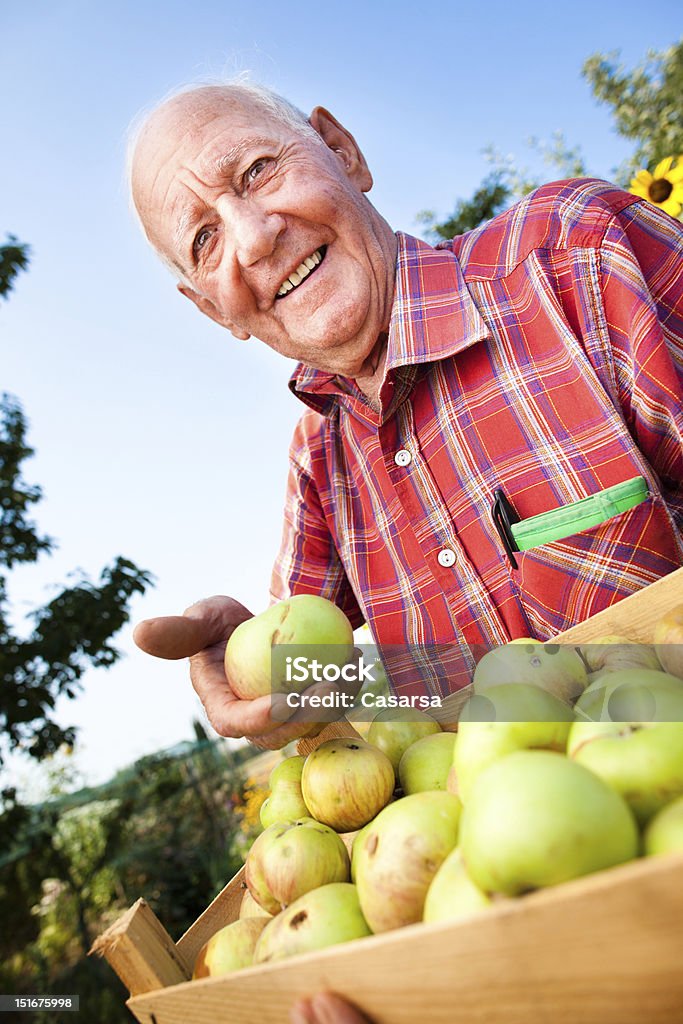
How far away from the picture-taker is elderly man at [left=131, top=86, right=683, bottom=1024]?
1.69m

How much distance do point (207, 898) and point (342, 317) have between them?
498cm

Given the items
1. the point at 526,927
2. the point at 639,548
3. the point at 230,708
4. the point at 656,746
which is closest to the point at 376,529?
the point at 639,548

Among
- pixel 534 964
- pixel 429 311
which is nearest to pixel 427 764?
pixel 534 964

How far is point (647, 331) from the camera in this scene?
1633mm

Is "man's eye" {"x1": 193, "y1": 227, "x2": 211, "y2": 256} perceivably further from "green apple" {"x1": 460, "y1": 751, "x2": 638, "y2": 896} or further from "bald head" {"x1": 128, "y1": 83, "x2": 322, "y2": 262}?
"green apple" {"x1": 460, "y1": 751, "x2": 638, "y2": 896}

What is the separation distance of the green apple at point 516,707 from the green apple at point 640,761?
0.11 m

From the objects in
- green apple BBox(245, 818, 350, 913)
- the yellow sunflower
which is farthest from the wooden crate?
the yellow sunflower

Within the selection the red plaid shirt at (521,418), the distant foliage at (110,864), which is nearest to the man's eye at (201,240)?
the red plaid shirt at (521,418)

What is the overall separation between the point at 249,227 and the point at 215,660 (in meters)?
1.21

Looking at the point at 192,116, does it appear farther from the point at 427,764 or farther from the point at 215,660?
the point at 427,764

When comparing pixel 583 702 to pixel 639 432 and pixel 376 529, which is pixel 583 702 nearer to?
pixel 639 432

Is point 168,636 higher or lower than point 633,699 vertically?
higher

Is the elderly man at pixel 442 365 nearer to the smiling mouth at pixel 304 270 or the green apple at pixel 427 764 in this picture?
the smiling mouth at pixel 304 270

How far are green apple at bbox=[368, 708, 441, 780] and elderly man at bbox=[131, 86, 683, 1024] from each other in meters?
0.23
